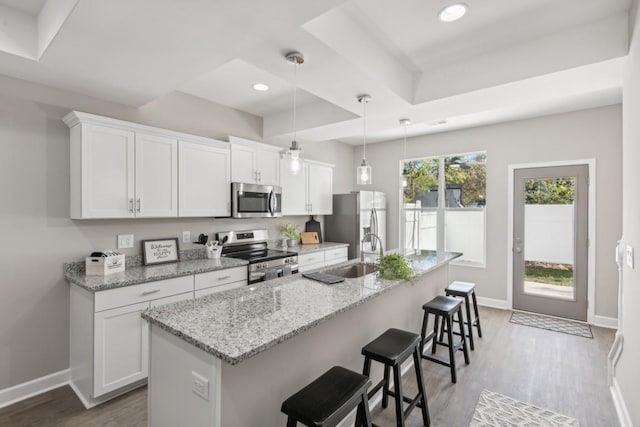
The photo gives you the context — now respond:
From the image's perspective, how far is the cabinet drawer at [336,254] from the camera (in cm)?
454

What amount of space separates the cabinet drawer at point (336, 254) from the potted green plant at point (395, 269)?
6.71ft

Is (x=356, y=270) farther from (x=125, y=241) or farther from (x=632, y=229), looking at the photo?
(x=125, y=241)

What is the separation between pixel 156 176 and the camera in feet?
9.65

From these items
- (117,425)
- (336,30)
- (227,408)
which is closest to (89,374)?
(117,425)

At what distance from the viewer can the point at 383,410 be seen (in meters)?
2.27

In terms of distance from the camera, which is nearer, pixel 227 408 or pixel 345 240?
pixel 227 408

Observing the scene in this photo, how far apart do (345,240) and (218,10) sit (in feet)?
12.9

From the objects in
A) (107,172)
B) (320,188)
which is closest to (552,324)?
(320,188)

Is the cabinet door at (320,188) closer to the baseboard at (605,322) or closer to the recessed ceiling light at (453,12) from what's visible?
the recessed ceiling light at (453,12)

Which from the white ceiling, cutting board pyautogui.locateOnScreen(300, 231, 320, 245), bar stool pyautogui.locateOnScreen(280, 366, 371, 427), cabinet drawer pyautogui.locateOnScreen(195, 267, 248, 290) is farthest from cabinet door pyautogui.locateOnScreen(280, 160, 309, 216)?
bar stool pyautogui.locateOnScreen(280, 366, 371, 427)

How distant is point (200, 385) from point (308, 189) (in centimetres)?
360

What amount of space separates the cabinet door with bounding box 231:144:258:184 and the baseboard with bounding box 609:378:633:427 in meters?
3.91

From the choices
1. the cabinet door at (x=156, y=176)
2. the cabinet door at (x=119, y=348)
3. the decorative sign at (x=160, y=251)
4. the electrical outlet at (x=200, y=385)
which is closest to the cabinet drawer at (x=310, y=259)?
the decorative sign at (x=160, y=251)

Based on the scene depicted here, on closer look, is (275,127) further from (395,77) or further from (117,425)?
(117,425)
